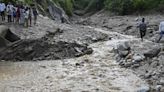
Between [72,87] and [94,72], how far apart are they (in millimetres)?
3732

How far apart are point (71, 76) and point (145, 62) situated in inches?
179

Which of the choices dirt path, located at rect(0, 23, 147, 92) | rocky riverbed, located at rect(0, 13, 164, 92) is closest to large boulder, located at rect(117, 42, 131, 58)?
rocky riverbed, located at rect(0, 13, 164, 92)

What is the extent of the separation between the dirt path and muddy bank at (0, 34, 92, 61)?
2.77 feet

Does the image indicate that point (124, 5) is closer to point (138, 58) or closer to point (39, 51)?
point (39, 51)

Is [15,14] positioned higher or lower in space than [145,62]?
higher

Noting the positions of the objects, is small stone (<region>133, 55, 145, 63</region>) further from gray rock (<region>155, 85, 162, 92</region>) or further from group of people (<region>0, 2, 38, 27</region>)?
group of people (<region>0, 2, 38, 27</region>)

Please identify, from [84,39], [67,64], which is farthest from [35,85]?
[84,39]

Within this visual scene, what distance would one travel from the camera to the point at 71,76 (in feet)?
71.4

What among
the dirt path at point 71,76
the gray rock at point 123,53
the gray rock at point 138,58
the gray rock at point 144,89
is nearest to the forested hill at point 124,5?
the gray rock at point 123,53

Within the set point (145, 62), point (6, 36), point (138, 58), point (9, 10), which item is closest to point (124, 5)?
point (9, 10)

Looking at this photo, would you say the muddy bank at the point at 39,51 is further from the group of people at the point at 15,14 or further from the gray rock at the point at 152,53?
the gray rock at the point at 152,53

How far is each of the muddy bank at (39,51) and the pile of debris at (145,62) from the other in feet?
10.9

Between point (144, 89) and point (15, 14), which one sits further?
point (15, 14)

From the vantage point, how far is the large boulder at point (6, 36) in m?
26.5
